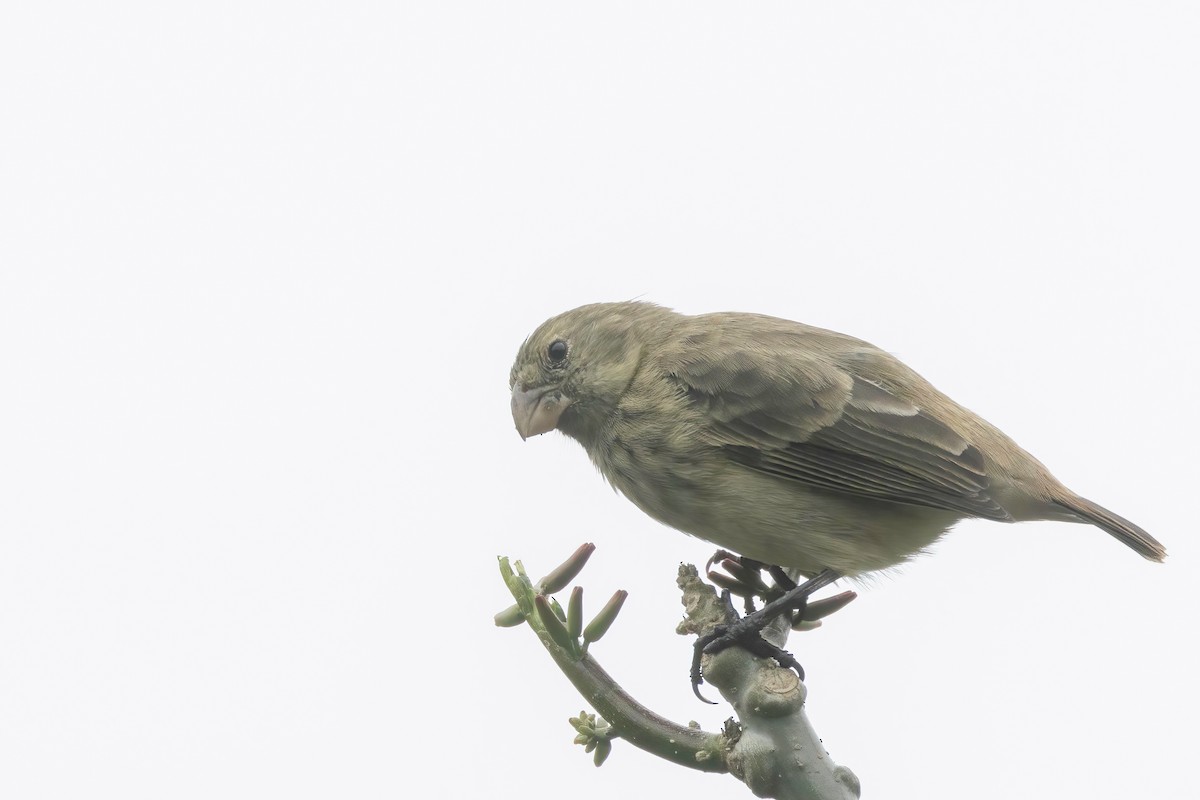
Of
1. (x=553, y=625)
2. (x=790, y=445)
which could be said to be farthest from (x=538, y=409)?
(x=553, y=625)

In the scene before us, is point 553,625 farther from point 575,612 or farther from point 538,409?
point 538,409

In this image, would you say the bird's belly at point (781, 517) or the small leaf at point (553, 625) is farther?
the bird's belly at point (781, 517)

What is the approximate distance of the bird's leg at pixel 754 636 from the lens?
10.2 feet

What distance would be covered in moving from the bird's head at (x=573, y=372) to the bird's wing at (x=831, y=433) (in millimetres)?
352

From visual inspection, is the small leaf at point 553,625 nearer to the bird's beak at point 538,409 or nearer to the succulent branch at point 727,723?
the succulent branch at point 727,723

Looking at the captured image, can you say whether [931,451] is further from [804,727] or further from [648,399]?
[804,727]

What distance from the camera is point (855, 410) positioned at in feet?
16.4

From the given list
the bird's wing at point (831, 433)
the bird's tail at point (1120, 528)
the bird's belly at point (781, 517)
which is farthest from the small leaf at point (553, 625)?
the bird's tail at point (1120, 528)

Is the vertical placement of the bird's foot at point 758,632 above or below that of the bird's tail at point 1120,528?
below

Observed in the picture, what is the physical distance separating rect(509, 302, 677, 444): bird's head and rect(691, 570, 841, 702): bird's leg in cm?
145

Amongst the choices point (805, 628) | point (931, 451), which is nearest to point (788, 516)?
point (931, 451)

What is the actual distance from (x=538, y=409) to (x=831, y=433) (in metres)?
1.25

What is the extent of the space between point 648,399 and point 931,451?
1.14 meters

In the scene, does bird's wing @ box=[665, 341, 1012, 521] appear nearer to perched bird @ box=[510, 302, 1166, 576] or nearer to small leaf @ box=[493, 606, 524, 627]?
perched bird @ box=[510, 302, 1166, 576]
